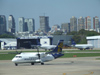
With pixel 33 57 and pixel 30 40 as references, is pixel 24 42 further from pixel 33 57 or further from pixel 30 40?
pixel 33 57

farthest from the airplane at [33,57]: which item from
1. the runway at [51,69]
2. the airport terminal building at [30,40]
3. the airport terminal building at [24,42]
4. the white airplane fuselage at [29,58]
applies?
the airport terminal building at [30,40]

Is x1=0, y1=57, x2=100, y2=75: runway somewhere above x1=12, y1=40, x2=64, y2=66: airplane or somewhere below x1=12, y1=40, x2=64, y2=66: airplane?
below

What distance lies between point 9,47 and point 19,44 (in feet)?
35.4

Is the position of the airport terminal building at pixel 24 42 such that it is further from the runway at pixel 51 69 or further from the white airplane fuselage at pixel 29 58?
the runway at pixel 51 69

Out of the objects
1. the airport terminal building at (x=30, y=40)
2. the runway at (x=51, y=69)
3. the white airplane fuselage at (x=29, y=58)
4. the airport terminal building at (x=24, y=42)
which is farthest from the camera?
the airport terminal building at (x=30, y=40)

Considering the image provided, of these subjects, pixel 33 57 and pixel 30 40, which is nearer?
pixel 33 57

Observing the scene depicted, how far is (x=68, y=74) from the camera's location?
28.5m

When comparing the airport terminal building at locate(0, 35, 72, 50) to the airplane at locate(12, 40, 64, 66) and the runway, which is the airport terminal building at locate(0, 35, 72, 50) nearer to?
the airplane at locate(12, 40, 64, 66)

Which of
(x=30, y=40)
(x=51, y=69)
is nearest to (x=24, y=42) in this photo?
(x=30, y=40)

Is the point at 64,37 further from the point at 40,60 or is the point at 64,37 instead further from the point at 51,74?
the point at 51,74

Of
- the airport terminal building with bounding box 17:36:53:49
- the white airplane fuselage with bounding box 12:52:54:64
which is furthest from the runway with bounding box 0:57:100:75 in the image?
the airport terminal building with bounding box 17:36:53:49

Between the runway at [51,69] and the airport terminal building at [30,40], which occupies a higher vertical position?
the airport terminal building at [30,40]

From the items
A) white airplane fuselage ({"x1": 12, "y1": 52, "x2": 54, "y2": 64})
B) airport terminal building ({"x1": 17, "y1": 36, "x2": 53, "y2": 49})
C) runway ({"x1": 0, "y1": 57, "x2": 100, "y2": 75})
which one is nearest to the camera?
runway ({"x1": 0, "y1": 57, "x2": 100, "y2": 75})

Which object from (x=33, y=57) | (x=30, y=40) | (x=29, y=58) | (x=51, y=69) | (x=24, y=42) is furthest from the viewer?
(x=30, y=40)
